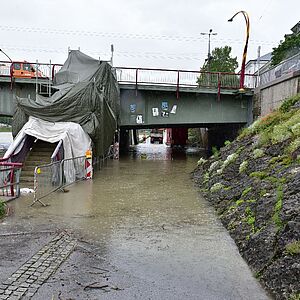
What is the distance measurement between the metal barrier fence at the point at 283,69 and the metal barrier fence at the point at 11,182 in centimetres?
1344

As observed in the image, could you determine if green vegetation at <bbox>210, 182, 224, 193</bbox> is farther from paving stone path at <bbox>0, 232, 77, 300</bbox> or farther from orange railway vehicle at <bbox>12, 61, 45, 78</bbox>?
orange railway vehicle at <bbox>12, 61, 45, 78</bbox>

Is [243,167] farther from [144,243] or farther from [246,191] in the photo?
[144,243]

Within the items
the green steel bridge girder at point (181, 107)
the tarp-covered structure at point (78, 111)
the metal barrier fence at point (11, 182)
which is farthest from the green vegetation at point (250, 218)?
the green steel bridge girder at point (181, 107)

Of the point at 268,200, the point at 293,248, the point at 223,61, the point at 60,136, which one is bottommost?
the point at 293,248

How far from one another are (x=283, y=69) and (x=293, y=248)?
16862 millimetres

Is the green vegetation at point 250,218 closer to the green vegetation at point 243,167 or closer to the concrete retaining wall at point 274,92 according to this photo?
the green vegetation at point 243,167

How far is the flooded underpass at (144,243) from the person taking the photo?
15.7 ft

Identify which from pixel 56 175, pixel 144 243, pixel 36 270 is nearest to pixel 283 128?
pixel 144 243

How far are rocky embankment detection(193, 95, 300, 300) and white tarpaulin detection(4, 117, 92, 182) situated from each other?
5100mm

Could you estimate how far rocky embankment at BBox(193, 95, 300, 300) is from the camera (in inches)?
193

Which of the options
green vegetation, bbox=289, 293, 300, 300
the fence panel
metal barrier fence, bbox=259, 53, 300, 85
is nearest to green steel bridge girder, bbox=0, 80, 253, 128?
metal barrier fence, bbox=259, 53, 300, 85

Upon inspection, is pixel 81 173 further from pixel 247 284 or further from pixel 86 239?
pixel 247 284

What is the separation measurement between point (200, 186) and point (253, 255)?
743cm

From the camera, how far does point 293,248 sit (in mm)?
4871
